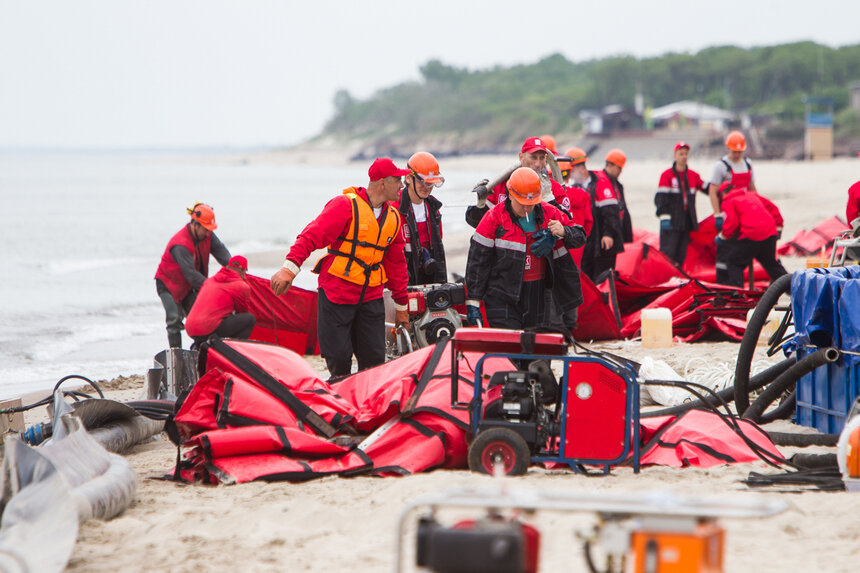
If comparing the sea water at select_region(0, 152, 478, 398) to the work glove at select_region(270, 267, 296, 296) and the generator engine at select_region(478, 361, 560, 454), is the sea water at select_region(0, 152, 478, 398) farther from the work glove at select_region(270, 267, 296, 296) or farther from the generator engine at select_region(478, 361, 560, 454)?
the generator engine at select_region(478, 361, 560, 454)

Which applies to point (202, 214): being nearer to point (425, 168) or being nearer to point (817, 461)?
point (425, 168)

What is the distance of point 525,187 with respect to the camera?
5.63 meters

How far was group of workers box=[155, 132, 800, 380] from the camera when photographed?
5.64m

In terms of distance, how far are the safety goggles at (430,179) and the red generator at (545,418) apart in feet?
8.04

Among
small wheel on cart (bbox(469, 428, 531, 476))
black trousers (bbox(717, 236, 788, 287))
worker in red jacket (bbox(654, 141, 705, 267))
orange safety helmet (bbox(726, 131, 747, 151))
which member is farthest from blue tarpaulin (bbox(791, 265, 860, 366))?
worker in red jacket (bbox(654, 141, 705, 267))

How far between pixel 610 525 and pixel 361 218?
370cm

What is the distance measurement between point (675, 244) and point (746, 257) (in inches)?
63.6

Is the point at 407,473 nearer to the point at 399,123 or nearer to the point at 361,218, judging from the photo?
the point at 361,218

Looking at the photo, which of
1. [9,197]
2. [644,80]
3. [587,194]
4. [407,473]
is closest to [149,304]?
[587,194]

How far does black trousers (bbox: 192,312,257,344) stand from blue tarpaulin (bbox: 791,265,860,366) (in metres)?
3.88

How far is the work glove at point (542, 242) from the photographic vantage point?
230 inches

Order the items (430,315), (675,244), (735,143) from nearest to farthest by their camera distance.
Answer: (430,315), (735,143), (675,244)

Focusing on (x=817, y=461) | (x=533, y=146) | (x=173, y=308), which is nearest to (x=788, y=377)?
(x=817, y=461)

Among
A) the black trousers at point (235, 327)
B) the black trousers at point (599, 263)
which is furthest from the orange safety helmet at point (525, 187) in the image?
the black trousers at point (599, 263)
